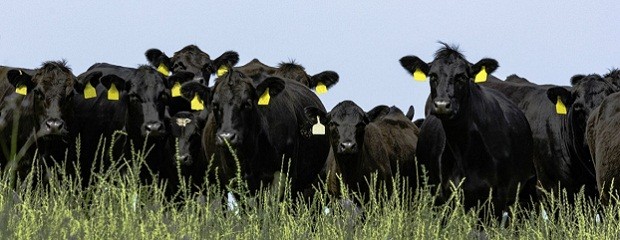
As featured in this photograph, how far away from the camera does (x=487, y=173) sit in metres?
11.3

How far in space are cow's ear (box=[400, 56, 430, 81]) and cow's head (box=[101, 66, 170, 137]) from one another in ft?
8.68

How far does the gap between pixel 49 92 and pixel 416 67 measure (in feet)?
11.7

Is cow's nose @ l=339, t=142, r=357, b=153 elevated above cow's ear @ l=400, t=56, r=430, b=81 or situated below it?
below

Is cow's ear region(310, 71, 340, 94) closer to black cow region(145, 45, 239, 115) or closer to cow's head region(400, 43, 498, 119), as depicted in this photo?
black cow region(145, 45, 239, 115)

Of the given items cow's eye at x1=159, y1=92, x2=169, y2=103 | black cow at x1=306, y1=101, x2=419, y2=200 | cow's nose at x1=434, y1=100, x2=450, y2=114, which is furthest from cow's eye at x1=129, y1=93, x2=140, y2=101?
cow's nose at x1=434, y1=100, x2=450, y2=114

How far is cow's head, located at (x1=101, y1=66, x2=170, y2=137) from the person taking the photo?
42.1ft

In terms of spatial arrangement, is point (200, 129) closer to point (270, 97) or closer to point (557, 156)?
point (270, 97)

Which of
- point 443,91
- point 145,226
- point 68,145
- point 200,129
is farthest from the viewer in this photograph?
Result: point 200,129

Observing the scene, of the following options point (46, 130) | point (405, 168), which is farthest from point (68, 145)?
point (405, 168)

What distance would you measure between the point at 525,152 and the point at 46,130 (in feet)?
14.7

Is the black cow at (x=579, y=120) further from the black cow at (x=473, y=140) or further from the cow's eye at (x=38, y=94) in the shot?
the cow's eye at (x=38, y=94)

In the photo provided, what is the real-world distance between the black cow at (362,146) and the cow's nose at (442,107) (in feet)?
1.98

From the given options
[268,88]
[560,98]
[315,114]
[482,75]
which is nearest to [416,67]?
[482,75]

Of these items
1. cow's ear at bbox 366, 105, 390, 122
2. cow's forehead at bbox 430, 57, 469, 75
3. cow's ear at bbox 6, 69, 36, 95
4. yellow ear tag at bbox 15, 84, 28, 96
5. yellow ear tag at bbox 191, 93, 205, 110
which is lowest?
cow's ear at bbox 366, 105, 390, 122
